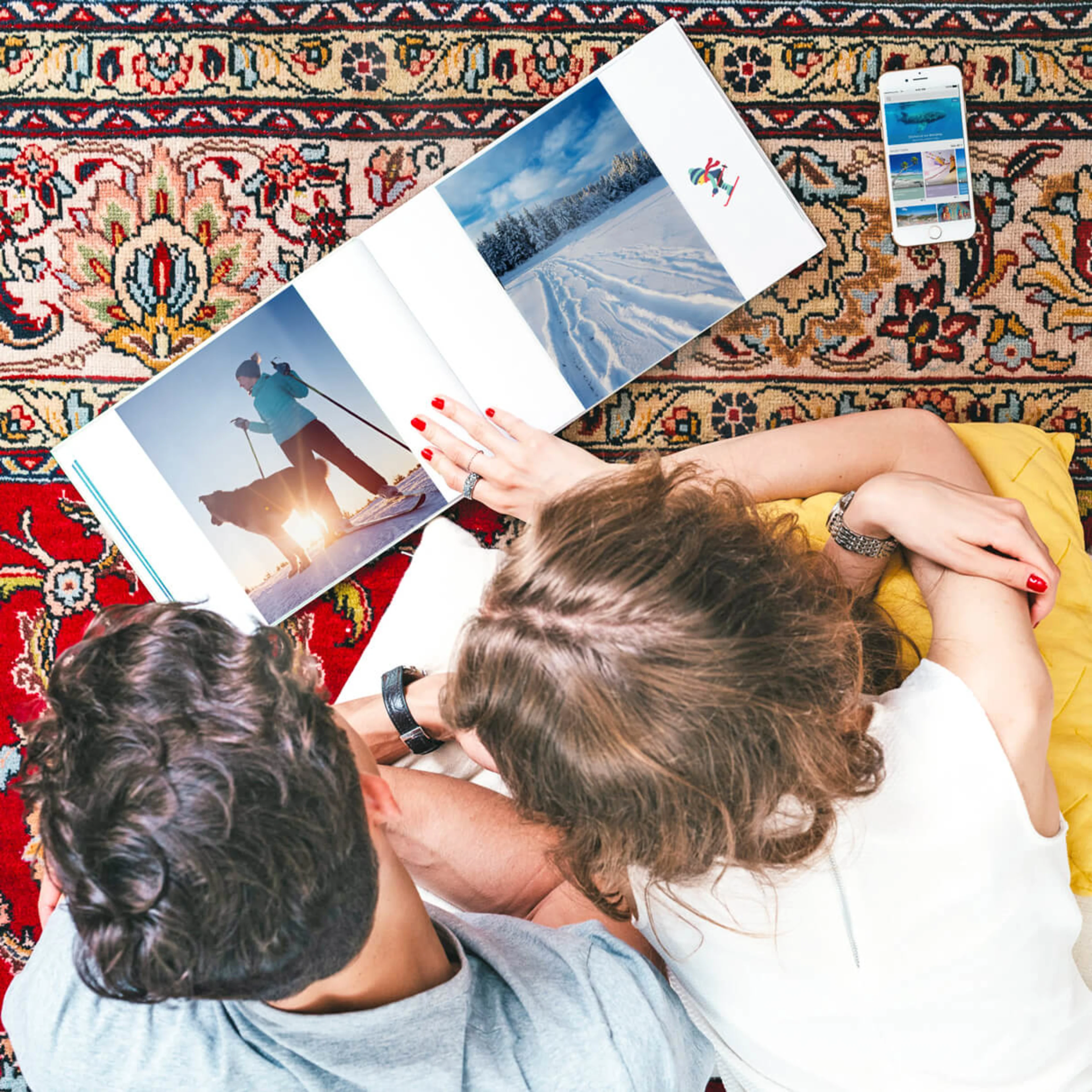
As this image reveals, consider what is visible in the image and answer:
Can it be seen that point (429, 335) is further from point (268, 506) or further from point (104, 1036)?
point (104, 1036)

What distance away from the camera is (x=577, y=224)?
1036 mm

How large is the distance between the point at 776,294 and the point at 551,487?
42 cm

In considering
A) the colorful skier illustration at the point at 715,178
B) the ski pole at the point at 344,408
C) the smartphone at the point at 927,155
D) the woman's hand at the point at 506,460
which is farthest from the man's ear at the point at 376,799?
the smartphone at the point at 927,155

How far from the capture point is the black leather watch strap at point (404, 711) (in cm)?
90

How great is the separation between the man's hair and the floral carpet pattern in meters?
0.54

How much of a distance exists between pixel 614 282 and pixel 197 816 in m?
0.76

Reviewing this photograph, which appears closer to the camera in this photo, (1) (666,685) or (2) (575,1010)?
(1) (666,685)

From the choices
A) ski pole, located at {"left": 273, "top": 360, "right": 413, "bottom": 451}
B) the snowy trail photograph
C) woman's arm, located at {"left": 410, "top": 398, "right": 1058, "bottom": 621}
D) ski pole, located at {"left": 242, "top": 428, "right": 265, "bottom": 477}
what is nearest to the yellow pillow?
woman's arm, located at {"left": 410, "top": 398, "right": 1058, "bottom": 621}

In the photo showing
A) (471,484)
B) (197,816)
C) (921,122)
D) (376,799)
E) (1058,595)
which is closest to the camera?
(197,816)

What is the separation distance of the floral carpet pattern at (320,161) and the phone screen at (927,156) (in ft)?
0.08

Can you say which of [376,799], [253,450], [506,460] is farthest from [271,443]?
[376,799]

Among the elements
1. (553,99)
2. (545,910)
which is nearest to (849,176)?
(553,99)

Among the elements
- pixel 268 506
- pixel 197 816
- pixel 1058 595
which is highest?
pixel 268 506

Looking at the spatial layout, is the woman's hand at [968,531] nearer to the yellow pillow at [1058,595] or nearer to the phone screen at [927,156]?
the yellow pillow at [1058,595]
